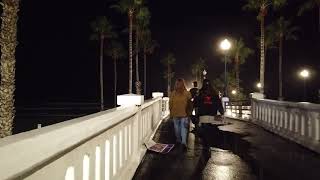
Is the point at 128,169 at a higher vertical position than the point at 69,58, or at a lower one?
lower

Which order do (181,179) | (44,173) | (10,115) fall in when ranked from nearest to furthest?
1. (44,173)
2. (181,179)
3. (10,115)

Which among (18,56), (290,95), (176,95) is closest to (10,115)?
(176,95)

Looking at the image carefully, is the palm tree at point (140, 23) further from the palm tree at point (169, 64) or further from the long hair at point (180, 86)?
the palm tree at point (169, 64)

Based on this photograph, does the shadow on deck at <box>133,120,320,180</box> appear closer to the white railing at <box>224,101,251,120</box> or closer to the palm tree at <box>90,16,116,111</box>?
the white railing at <box>224,101,251,120</box>

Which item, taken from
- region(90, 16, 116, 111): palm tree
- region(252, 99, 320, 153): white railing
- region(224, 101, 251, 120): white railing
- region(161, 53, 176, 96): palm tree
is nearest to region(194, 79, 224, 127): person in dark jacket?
region(252, 99, 320, 153): white railing

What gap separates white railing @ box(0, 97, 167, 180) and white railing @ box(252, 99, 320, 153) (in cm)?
530

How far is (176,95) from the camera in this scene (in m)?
11.4

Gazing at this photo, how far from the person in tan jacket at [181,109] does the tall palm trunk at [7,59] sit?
22.3 ft

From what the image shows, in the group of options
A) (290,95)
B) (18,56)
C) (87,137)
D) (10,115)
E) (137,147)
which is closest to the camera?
(87,137)

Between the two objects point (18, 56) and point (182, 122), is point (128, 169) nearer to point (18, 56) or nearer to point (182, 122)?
point (182, 122)

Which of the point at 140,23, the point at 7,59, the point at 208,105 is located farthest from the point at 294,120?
the point at 140,23

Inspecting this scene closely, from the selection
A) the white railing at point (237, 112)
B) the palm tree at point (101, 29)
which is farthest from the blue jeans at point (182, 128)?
the palm tree at point (101, 29)

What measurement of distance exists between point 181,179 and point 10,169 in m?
5.39

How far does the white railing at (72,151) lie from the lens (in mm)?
2594
